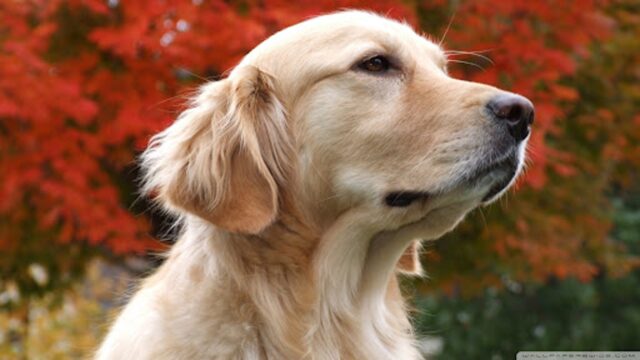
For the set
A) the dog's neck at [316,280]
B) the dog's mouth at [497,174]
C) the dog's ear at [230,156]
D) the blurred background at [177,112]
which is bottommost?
the blurred background at [177,112]

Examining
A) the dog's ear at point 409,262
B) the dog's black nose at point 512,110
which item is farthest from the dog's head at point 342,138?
the dog's ear at point 409,262

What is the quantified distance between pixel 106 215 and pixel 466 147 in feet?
10.2

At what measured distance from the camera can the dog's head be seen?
10.5 ft

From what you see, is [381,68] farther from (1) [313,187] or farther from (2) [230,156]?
(2) [230,156]

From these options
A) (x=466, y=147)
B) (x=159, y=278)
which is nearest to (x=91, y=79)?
(x=159, y=278)

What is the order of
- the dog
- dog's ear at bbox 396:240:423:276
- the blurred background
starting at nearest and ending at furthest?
1. the dog
2. dog's ear at bbox 396:240:423:276
3. the blurred background

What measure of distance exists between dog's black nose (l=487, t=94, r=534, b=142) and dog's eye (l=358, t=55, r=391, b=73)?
15.2 inches

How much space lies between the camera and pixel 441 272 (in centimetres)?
757

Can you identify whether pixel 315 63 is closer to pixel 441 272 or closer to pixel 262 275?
pixel 262 275

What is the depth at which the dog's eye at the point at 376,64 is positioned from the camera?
3410 millimetres

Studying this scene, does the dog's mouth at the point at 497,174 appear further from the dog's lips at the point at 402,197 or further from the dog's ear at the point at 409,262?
the dog's ear at the point at 409,262

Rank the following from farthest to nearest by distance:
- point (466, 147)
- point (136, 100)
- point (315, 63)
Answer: point (136, 100), point (315, 63), point (466, 147)

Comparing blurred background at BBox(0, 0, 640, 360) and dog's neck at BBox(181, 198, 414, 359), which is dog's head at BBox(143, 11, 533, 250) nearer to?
dog's neck at BBox(181, 198, 414, 359)

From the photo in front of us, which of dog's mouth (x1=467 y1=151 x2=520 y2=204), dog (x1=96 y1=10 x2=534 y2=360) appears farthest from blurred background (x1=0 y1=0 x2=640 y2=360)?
dog's mouth (x1=467 y1=151 x2=520 y2=204)
